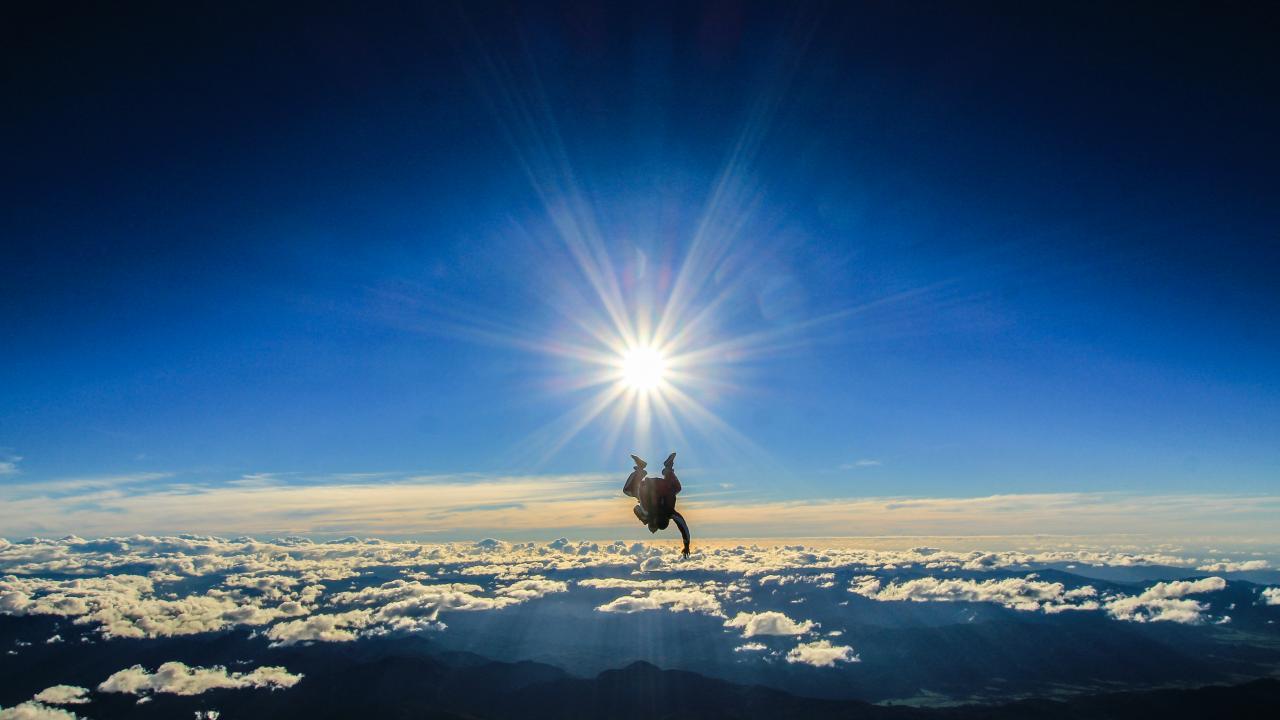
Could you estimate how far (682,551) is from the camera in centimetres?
1661

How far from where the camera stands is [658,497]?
1584cm

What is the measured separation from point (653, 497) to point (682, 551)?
6.49 feet

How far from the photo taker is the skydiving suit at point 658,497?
15891mm

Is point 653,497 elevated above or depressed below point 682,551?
above

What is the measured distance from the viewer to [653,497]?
15.9m

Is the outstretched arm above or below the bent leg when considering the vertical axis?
above

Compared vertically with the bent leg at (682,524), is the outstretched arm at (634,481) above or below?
above

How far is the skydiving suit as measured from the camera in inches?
626
